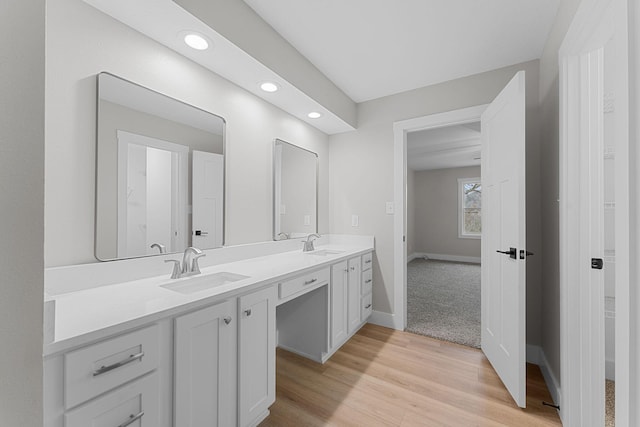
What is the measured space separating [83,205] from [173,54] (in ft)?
3.24

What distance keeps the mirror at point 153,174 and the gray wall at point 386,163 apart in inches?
60.5

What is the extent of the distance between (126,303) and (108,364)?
Answer: 0.81 feet

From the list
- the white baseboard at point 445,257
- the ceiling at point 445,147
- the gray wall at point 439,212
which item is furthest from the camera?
the gray wall at point 439,212

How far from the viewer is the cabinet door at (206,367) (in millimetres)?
1055

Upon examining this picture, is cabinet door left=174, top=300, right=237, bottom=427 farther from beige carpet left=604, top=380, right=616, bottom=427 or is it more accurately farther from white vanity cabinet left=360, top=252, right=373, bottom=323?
beige carpet left=604, top=380, right=616, bottom=427

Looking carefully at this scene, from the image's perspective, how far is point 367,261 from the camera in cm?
272

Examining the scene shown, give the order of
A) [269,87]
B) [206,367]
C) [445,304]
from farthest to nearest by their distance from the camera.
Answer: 1. [445,304]
2. [269,87]
3. [206,367]

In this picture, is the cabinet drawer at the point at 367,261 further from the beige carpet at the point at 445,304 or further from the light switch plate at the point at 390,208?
the beige carpet at the point at 445,304

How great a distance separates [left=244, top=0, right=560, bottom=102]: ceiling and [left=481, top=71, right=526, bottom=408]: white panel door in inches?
17.4

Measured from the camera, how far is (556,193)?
1.70 m

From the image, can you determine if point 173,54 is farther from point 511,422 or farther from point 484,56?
point 511,422

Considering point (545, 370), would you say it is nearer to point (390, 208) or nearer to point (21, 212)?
point (390, 208)

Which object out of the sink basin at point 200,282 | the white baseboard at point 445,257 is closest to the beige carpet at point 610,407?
the sink basin at point 200,282

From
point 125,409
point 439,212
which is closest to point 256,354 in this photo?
point 125,409
